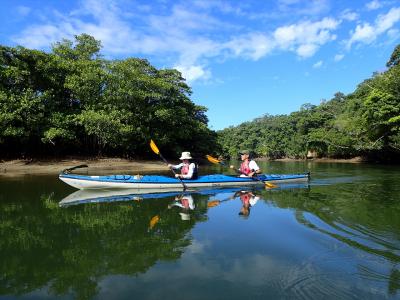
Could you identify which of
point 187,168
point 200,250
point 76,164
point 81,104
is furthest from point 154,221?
point 81,104

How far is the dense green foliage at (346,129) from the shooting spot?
30781 mm

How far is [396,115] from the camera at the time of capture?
30.5m

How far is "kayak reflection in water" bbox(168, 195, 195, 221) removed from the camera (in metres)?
9.52

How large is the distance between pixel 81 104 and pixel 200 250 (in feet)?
84.6

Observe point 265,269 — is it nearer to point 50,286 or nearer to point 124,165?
point 50,286

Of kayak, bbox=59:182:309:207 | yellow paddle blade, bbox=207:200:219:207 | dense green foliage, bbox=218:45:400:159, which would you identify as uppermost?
dense green foliage, bbox=218:45:400:159

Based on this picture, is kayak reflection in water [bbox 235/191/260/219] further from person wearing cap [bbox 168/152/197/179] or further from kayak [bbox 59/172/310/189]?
person wearing cap [bbox 168/152/197/179]

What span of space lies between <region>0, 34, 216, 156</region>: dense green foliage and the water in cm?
1562

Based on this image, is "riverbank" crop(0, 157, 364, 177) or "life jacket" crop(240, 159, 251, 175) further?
"riverbank" crop(0, 157, 364, 177)

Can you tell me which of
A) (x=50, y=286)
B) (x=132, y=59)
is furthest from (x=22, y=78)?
(x=50, y=286)

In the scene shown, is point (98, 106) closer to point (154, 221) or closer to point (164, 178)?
point (164, 178)

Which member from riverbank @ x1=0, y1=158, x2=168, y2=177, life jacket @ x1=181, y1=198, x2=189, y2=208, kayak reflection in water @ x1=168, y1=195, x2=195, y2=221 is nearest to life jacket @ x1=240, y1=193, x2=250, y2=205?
kayak reflection in water @ x1=168, y1=195, x2=195, y2=221

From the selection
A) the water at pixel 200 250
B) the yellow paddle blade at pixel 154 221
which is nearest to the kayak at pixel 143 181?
the water at pixel 200 250

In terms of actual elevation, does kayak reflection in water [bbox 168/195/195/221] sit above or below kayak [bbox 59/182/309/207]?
below
